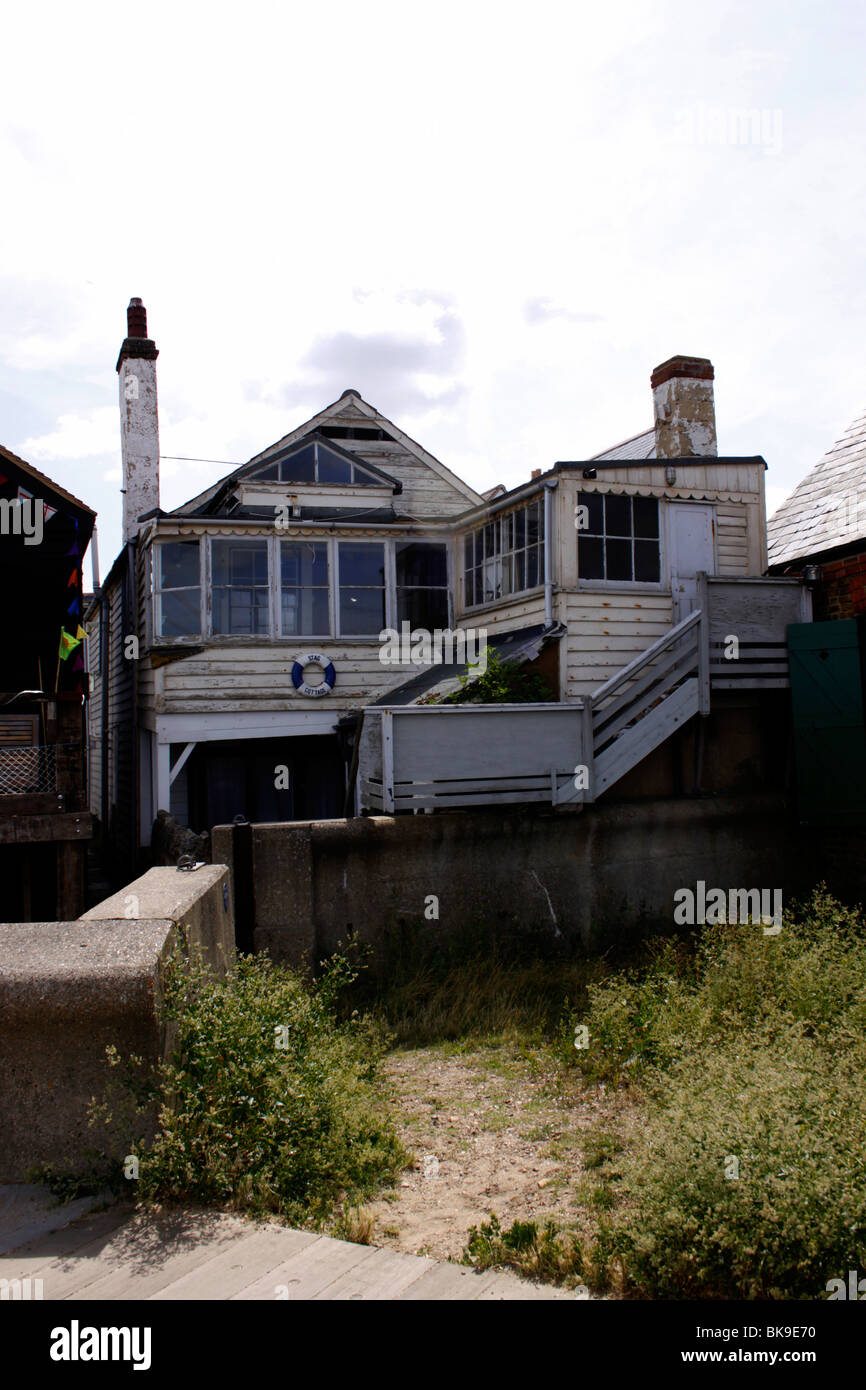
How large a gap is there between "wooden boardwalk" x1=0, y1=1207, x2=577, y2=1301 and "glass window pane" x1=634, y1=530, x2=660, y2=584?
10062mm

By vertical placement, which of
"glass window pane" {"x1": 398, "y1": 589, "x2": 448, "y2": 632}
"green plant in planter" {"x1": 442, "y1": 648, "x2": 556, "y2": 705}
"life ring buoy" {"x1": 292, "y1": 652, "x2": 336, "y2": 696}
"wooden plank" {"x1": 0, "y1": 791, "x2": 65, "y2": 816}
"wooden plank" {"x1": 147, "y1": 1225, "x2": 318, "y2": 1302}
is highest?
"glass window pane" {"x1": 398, "y1": 589, "x2": 448, "y2": 632}

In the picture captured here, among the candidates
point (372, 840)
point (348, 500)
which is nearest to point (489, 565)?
point (348, 500)

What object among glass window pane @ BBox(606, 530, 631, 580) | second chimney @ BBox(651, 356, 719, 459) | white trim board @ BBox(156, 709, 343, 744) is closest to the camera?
glass window pane @ BBox(606, 530, 631, 580)

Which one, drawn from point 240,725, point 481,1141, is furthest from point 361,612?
point 481,1141

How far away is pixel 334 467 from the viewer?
643 inches

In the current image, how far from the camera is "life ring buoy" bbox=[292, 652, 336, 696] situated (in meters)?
14.5

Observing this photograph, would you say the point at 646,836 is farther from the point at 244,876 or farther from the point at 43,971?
the point at 43,971

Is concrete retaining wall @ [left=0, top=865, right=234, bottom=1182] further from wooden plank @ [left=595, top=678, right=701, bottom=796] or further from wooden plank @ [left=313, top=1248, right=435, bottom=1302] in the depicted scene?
wooden plank @ [left=595, top=678, right=701, bottom=796]

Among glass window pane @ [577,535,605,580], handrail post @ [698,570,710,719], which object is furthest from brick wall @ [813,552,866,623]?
glass window pane @ [577,535,605,580]

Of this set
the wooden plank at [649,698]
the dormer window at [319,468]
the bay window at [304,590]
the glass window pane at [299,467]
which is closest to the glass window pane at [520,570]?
the wooden plank at [649,698]

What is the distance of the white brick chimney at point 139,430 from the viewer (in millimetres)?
16875

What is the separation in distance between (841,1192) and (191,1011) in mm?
3024
